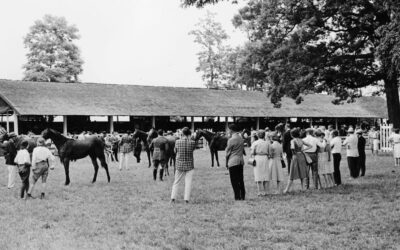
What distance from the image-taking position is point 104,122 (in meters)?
37.9

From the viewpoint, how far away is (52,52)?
51406 millimetres

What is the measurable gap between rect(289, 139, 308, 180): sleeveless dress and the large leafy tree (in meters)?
13.1

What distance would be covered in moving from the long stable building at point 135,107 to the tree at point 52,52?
1212cm

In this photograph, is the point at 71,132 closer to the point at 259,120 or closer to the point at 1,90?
the point at 1,90

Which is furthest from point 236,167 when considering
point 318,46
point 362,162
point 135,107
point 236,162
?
point 135,107

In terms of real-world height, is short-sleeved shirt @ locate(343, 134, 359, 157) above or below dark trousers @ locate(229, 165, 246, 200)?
above

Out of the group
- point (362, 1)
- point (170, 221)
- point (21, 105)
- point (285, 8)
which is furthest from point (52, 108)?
point (170, 221)

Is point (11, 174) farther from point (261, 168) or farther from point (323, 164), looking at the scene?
point (323, 164)

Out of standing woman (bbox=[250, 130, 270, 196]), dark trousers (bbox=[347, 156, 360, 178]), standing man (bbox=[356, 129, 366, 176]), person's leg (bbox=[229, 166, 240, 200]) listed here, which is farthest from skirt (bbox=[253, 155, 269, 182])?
standing man (bbox=[356, 129, 366, 176])

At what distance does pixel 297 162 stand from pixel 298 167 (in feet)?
0.44

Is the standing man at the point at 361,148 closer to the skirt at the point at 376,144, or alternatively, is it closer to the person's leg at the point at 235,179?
the person's leg at the point at 235,179

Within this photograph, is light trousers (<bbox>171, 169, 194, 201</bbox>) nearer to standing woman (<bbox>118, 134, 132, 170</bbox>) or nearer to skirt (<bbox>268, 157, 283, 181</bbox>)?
skirt (<bbox>268, 157, 283, 181</bbox>)

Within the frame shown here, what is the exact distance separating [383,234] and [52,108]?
2887cm

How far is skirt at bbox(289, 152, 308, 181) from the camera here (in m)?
12.4
